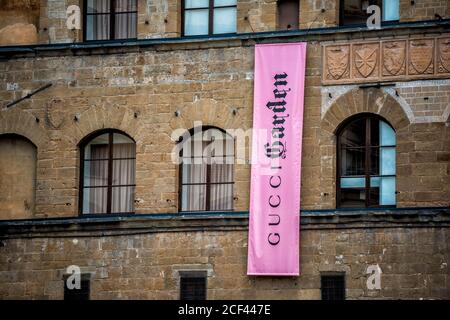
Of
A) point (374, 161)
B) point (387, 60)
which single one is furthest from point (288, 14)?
point (374, 161)

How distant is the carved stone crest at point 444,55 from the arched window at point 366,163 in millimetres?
1809

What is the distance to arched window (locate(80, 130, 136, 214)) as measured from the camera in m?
48.1

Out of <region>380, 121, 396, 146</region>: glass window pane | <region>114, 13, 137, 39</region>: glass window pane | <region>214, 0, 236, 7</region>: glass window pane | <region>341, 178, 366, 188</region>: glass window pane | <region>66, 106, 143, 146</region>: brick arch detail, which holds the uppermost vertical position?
<region>214, 0, 236, 7</region>: glass window pane

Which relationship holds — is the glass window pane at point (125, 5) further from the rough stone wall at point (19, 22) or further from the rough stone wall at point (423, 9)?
the rough stone wall at point (423, 9)

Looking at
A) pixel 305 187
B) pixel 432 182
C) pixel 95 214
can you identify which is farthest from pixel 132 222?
pixel 432 182

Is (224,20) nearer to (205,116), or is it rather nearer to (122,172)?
(205,116)

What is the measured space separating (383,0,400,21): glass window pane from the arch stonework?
1706mm

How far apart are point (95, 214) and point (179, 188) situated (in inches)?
84.0

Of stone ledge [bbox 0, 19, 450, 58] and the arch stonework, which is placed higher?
stone ledge [bbox 0, 19, 450, 58]

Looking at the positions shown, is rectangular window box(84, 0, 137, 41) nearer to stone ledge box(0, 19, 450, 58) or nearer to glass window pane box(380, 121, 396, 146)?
stone ledge box(0, 19, 450, 58)

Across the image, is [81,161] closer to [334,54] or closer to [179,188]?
[179,188]

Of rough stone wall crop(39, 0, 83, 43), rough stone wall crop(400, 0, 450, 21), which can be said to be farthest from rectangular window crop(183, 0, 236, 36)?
rough stone wall crop(400, 0, 450, 21)

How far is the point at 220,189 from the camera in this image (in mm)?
47469
